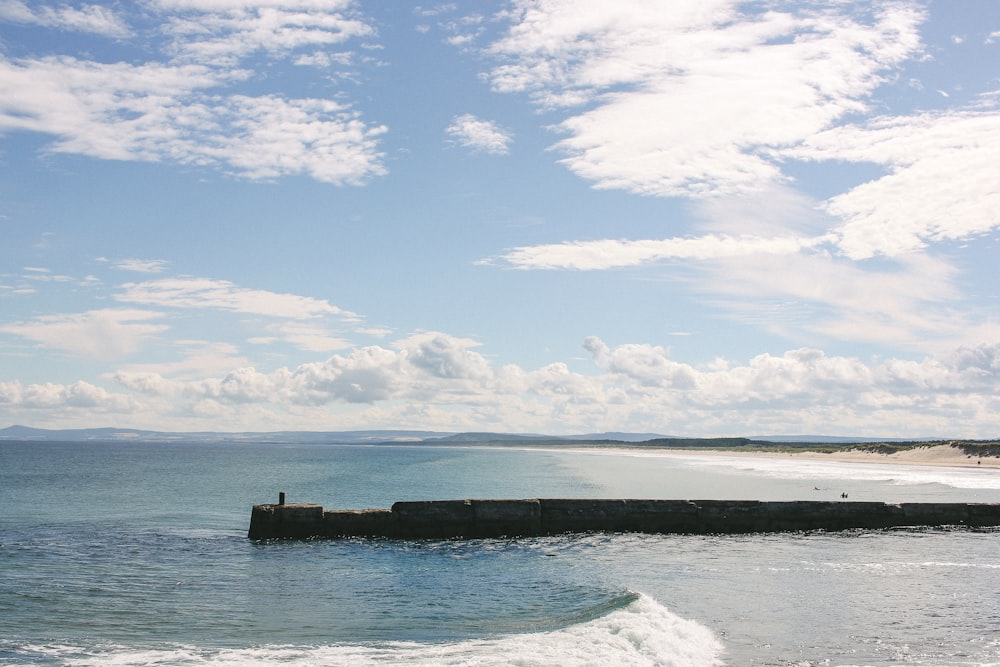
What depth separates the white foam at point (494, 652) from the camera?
1240 cm

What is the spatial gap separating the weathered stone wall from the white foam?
13814 mm

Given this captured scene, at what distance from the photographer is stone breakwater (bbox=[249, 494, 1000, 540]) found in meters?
27.3

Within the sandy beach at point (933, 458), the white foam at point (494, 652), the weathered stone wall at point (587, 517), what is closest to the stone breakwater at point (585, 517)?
the weathered stone wall at point (587, 517)

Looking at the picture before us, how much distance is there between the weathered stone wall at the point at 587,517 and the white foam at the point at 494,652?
13814mm

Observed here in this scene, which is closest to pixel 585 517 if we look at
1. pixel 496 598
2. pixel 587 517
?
pixel 587 517

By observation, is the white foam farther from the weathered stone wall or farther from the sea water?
the weathered stone wall

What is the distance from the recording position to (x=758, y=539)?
27.5 m

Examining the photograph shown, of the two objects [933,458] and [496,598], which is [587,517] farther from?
[933,458]

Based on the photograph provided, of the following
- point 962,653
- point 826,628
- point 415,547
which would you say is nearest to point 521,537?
point 415,547

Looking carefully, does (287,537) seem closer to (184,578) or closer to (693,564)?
(184,578)

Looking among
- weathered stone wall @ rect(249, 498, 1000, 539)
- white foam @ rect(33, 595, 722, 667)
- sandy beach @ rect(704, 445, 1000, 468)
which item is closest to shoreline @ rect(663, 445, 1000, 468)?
sandy beach @ rect(704, 445, 1000, 468)

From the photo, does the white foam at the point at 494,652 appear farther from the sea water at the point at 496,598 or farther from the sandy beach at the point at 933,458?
the sandy beach at the point at 933,458

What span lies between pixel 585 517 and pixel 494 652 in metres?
16.4

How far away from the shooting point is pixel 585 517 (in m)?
28.9
